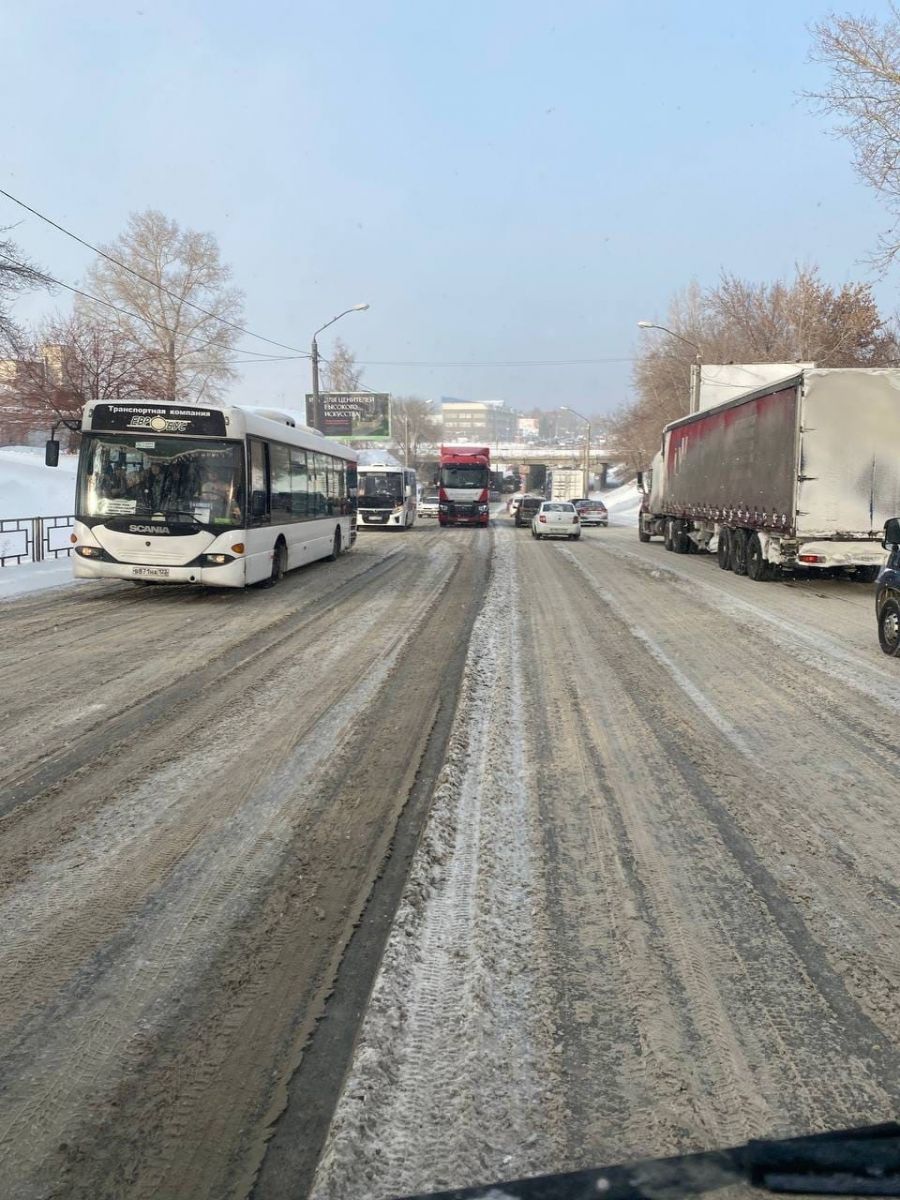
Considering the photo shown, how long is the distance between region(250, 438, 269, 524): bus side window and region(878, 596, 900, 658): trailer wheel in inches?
361

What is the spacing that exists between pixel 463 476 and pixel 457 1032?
41.6m

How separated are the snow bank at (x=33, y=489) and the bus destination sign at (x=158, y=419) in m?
23.0

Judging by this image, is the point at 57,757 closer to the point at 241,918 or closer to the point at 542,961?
the point at 241,918

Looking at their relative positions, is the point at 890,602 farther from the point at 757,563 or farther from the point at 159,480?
the point at 159,480

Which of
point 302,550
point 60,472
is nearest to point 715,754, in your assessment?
point 302,550

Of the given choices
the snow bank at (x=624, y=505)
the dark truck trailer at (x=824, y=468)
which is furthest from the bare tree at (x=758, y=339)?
the dark truck trailer at (x=824, y=468)

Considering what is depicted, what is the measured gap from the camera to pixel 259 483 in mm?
14617

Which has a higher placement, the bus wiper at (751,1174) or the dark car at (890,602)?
the dark car at (890,602)

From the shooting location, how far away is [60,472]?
4844cm

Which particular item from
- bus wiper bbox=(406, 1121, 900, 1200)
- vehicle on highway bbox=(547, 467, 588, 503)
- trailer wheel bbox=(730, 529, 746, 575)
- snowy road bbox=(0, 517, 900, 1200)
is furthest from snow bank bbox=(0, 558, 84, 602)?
vehicle on highway bbox=(547, 467, 588, 503)

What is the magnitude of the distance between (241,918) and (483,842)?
1.36 meters

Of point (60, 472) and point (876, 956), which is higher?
point (60, 472)

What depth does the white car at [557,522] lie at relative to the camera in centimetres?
3375

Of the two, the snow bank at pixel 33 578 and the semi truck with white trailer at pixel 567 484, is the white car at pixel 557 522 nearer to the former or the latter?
the snow bank at pixel 33 578
